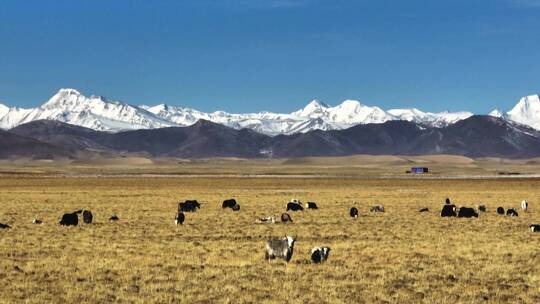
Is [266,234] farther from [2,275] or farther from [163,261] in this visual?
[2,275]

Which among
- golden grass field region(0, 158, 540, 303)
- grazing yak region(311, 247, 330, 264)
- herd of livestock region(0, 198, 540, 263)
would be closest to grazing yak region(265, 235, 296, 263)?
herd of livestock region(0, 198, 540, 263)

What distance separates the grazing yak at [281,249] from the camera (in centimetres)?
2231

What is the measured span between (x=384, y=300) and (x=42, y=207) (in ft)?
113

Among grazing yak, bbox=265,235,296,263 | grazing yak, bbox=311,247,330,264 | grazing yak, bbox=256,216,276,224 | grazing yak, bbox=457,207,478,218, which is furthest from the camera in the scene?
grazing yak, bbox=457,207,478,218

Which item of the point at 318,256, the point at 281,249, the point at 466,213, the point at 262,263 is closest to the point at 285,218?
the point at 466,213

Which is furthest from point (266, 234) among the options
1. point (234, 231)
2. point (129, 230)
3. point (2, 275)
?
point (2, 275)

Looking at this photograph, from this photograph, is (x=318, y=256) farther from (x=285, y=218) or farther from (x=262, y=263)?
(x=285, y=218)

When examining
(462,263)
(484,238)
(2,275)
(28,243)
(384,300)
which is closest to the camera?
(384,300)

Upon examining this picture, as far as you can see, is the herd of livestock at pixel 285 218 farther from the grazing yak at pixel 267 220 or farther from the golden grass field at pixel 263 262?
the golden grass field at pixel 263 262

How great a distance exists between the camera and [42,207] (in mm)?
46438

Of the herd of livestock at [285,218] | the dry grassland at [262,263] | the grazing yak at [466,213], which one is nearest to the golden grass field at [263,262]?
the dry grassland at [262,263]

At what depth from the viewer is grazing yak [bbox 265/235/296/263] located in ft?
73.2

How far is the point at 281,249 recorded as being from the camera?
22.5 m

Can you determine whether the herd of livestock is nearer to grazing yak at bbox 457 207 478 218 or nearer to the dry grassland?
grazing yak at bbox 457 207 478 218
